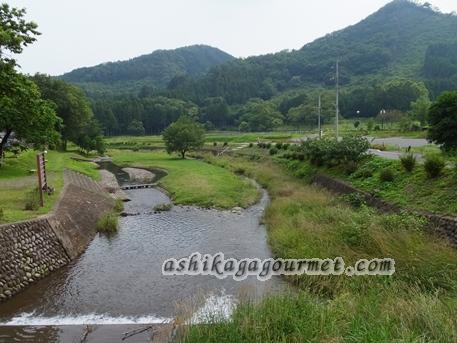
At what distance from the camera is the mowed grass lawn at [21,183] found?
19.8 metres

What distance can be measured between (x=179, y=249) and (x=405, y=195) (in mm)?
11190

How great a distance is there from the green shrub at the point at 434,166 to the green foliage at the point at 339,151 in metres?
9.31

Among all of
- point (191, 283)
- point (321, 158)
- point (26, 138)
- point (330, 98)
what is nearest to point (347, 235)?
point (191, 283)

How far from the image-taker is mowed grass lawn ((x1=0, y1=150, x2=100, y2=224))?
19825 mm

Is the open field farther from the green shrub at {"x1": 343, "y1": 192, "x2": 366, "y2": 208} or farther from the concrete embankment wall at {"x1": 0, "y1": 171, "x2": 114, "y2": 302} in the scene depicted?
the concrete embankment wall at {"x1": 0, "y1": 171, "x2": 114, "y2": 302}

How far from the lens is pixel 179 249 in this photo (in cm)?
1986

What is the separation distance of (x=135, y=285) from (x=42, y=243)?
515 cm

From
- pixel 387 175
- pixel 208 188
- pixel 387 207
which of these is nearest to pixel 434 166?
pixel 387 207

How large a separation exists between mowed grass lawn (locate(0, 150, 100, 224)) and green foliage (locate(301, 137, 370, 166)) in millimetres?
19709

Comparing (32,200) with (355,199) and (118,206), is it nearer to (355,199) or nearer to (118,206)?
(118,206)

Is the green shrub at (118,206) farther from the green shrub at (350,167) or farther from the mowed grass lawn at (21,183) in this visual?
the green shrub at (350,167)

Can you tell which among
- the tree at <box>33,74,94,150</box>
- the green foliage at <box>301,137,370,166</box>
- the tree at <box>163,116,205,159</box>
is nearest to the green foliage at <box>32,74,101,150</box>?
the tree at <box>33,74,94,150</box>

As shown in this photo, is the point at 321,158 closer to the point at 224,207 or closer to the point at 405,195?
the point at 224,207

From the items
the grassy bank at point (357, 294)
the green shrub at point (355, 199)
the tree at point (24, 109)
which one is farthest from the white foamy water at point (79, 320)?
the green shrub at point (355, 199)
